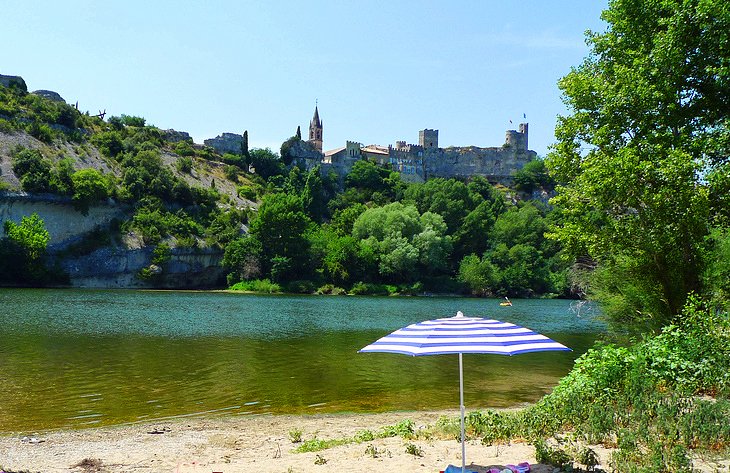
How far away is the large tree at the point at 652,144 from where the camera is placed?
13094mm

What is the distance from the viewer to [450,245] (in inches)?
3179

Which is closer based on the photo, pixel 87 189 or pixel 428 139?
pixel 87 189

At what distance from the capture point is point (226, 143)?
112625mm

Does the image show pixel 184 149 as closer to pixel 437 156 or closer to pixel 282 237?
pixel 282 237

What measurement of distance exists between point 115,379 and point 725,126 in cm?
1656

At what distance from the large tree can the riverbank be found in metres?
6.50

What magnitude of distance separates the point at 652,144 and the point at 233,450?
11284 millimetres

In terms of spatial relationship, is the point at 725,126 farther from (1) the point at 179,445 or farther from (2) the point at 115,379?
(2) the point at 115,379

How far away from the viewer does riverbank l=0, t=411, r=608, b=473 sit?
807 cm

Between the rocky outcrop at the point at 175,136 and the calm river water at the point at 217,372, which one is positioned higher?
the rocky outcrop at the point at 175,136

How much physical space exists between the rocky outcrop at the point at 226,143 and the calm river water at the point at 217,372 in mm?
80414

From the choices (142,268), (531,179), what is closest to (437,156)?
(531,179)

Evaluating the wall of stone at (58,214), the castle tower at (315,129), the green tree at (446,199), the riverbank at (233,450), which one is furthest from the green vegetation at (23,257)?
the castle tower at (315,129)

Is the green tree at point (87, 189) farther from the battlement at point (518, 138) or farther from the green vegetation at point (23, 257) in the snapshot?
the battlement at point (518, 138)
